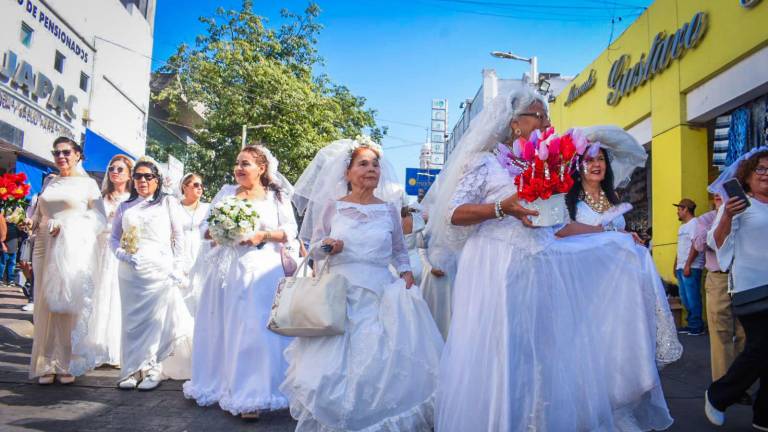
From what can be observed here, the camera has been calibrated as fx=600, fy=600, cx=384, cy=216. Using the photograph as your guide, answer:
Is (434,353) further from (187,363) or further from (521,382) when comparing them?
(187,363)

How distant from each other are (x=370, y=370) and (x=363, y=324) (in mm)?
354

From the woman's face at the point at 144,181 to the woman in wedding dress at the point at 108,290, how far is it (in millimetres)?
672

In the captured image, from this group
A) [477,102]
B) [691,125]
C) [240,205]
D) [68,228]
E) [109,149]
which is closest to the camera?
[240,205]

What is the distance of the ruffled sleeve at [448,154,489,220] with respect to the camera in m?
3.70

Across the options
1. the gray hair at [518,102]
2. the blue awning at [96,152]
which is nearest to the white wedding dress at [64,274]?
the gray hair at [518,102]

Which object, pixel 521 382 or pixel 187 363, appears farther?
pixel 187 363

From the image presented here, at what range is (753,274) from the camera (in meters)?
4.76

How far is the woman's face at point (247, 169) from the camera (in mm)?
5422

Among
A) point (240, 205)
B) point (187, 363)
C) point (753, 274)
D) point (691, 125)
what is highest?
point (691, 125)

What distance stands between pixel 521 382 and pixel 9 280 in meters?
16.4

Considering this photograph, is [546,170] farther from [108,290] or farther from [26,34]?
[26,34]

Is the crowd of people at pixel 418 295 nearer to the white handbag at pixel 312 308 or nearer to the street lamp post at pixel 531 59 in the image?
the white handbag at pixel 312 308

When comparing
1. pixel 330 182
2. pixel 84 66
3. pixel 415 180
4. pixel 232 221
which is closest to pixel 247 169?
pixel 232 221

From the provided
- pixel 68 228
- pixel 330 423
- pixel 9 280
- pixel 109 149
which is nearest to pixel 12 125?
pixel 109 149
